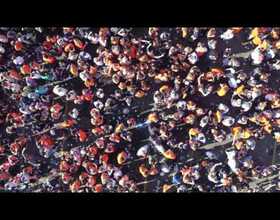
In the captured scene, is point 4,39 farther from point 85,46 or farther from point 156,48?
point 156,48

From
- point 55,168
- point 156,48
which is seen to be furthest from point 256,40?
point 55,168

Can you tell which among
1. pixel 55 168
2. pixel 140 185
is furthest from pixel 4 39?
pixel 140 185

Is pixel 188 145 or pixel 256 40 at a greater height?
pixel 256 40

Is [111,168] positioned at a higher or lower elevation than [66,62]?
lower

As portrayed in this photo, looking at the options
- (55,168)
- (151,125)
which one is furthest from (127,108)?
(55,168)

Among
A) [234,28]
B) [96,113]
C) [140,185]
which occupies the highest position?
[234,28]

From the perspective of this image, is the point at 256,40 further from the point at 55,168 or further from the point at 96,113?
the point at 55,168
